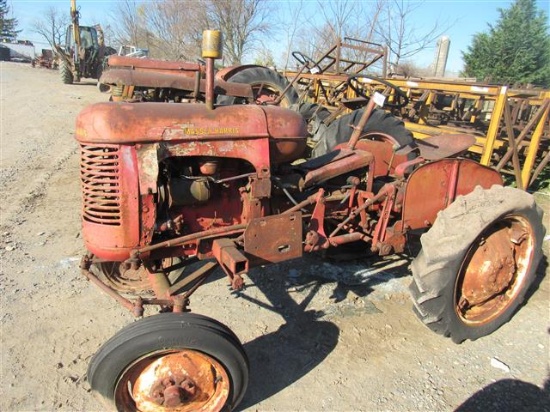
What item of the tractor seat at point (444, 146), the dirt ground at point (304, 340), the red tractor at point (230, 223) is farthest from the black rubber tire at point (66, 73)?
the tractor seat at point (444, 146)

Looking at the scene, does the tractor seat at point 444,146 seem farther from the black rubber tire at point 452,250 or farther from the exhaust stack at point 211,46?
the exhaust stack at point 211,46

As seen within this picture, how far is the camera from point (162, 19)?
26.1 metres

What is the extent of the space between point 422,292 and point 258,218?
112 cm

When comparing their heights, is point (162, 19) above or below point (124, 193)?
above

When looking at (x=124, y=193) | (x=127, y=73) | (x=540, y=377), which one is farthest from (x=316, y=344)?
(x=127, y=73)

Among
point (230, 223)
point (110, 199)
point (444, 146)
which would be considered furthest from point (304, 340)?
point (444, 146)

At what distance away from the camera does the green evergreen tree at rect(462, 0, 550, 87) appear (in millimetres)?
21172

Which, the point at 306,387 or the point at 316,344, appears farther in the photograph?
the point at 316,344

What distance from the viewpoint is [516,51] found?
70.0ft

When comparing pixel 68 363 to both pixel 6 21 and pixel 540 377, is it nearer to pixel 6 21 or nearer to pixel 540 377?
pixel 540 377

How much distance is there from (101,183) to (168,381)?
1083 millimetres

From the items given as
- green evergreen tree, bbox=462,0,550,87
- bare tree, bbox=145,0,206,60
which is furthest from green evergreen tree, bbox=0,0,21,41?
green evergreen tree, bbox=462,0,550,87

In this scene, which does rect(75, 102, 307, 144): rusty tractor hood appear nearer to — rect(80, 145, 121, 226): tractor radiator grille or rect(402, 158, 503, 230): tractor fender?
rect(80, 145, 121, 226): tractor radiator grille

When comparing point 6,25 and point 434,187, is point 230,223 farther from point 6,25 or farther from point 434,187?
point 6,25
